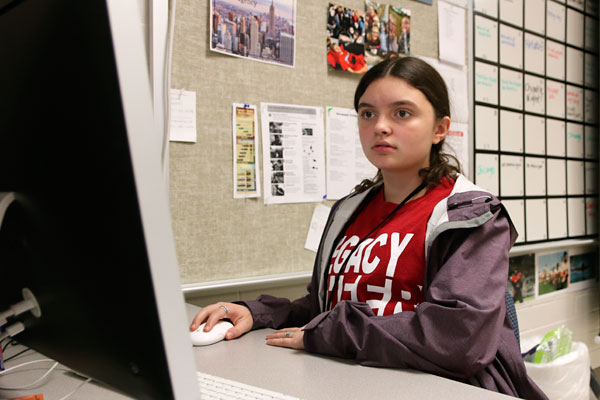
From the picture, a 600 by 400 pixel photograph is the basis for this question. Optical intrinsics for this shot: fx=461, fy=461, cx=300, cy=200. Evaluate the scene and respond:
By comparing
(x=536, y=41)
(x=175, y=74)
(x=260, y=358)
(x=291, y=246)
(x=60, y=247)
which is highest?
(x=536, y=41)

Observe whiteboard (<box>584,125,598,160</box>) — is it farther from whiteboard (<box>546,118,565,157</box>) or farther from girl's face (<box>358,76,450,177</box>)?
girl's face (<box>358,76,450,177</box>)

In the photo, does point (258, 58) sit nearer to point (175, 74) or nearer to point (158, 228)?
point (175, 74)

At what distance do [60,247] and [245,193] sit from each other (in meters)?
1.00

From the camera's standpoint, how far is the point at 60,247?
0.35m

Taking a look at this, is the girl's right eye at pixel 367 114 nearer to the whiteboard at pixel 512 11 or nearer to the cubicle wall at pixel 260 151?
the cubicle wall at pixel 260 151

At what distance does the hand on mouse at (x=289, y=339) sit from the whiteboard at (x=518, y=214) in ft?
4.90

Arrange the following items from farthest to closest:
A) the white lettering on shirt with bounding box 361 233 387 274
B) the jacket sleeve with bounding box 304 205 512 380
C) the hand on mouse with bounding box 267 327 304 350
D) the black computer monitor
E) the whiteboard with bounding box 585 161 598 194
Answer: the whiteboard with bounding box 585 161 598 194 → the white lettering on shirt with bounding box 361 233 387 274 → the hand on mouse with bounding box 267 327 304 350 → the jacket sleeve with bounding box 304 205 512 380 → the black computer monitor

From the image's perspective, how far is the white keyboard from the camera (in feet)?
1.87

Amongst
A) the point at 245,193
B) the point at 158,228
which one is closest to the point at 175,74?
the point at 245,193

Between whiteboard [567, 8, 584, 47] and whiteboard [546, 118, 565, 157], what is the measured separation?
17.1 inches

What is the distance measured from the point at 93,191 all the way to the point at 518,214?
2.05 meters

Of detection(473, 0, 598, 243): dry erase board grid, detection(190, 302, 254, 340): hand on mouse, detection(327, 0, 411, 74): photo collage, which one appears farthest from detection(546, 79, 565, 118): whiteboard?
detection(190, 302, 254, 340): hand on mouse

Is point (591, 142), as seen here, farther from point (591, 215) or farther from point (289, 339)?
point (289, 339)

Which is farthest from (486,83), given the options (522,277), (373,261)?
(373,261)
